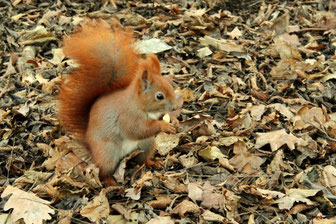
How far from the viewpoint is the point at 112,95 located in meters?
2.77

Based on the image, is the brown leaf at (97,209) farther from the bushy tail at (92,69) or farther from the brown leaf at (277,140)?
the brown leaf at (277,140)

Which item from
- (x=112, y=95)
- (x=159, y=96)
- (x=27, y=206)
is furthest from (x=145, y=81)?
(x=27, y=206)

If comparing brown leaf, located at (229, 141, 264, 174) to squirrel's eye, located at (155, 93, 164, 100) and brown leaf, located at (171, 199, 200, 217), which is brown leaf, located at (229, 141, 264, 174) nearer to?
brown leaf, located at (171, 199, 200, 217)

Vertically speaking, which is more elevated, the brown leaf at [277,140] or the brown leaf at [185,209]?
the brown leaf at [277,140]

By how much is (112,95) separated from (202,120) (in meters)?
0.83

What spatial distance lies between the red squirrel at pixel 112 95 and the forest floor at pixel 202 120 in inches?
8.4

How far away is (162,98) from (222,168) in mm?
662

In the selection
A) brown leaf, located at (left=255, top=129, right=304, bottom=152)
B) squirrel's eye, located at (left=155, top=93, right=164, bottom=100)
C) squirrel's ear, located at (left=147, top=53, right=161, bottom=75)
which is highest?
squirrel's ear, located at (left=147, top=53, right=161, bottom=75)

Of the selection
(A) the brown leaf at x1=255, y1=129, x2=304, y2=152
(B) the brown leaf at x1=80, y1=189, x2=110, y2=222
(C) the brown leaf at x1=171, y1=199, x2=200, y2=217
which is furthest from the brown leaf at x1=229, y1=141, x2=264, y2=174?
(B) the brown leaf at x1=80, y1=189, x2=110, y2=222

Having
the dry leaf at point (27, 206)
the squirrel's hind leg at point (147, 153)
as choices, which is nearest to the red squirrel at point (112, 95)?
the squirrel's hind leg at point (147, 153)

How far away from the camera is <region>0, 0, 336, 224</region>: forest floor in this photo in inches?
102

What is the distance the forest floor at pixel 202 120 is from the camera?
8.54 ft

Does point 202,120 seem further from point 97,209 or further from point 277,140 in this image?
point 97,209

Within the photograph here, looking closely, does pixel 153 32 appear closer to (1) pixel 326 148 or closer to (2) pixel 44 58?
(2) pixel 44 58
